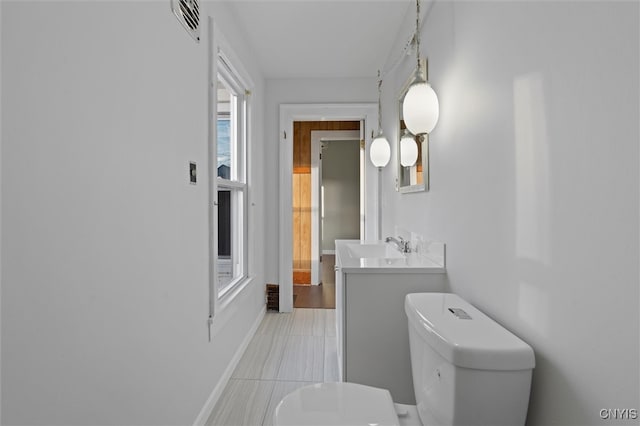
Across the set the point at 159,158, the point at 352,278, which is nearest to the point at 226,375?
the point at 352,278

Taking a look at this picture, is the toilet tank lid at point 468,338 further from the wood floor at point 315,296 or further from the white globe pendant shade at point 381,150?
the wood floor at point 315,296

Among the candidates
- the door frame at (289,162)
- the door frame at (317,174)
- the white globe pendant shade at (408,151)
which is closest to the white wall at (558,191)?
the white globe pendant shade at (408,151)

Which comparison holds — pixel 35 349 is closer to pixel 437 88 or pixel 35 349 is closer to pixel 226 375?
pixel 226 375

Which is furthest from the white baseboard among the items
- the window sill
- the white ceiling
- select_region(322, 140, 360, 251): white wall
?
select_region(322, 140, 360, 251): white wall

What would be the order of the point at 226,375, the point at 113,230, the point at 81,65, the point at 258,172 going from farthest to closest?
the point at 258,172 < the point at 226,375 < the point at 113,230 < the point at 81,65

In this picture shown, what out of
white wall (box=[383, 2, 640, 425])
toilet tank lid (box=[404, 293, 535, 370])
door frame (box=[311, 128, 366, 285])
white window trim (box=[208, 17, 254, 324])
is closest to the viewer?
white wall (box=[383, 2, 640, 425])

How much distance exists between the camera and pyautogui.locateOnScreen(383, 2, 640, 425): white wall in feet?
2.23

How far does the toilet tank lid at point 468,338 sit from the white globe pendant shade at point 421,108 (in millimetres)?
851

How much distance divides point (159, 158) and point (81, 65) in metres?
0.44

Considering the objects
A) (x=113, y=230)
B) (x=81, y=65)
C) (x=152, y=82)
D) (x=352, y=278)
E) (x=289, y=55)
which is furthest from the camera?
(x=289, y=55)

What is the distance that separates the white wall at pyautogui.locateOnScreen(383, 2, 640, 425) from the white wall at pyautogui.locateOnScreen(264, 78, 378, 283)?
2118 mm

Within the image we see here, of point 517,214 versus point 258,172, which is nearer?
point 517,214

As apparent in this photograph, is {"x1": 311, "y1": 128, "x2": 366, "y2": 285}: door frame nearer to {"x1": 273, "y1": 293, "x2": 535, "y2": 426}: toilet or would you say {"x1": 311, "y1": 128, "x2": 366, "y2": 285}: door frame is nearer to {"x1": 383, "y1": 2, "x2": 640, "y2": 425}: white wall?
{"x1": 383, "y1": 2, "x2": 640, "y2": 425}: white wall

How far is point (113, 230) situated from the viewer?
991 millimetres
